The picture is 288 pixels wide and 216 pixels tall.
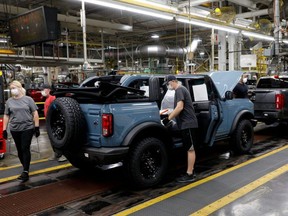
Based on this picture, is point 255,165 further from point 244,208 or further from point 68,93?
point 68,93

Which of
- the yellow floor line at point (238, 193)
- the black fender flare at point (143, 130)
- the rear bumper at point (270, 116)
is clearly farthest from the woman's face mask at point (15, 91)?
the rear bumper at point (270, 116)

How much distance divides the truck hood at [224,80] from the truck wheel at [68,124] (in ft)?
9.56

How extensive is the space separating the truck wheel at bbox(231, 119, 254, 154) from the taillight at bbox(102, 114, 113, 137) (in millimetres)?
3063

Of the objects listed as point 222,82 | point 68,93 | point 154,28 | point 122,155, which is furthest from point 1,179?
point 154,28

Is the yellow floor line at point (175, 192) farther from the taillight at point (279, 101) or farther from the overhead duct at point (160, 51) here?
the overhead duct at point (160, 51)

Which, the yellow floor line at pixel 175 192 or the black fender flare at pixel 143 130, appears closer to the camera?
the yellow floor line at pixel 175 192

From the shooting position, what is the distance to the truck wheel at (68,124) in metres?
4.07

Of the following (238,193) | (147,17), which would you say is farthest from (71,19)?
(238,193)

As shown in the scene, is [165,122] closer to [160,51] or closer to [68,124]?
[68,124]

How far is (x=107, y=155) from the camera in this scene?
12.8ft

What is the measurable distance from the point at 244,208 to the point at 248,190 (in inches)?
25.1

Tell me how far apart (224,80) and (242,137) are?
1.28 metres

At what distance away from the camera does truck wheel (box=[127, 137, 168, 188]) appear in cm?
416

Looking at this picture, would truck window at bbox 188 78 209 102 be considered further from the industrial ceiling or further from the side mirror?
the industrial ceiling
